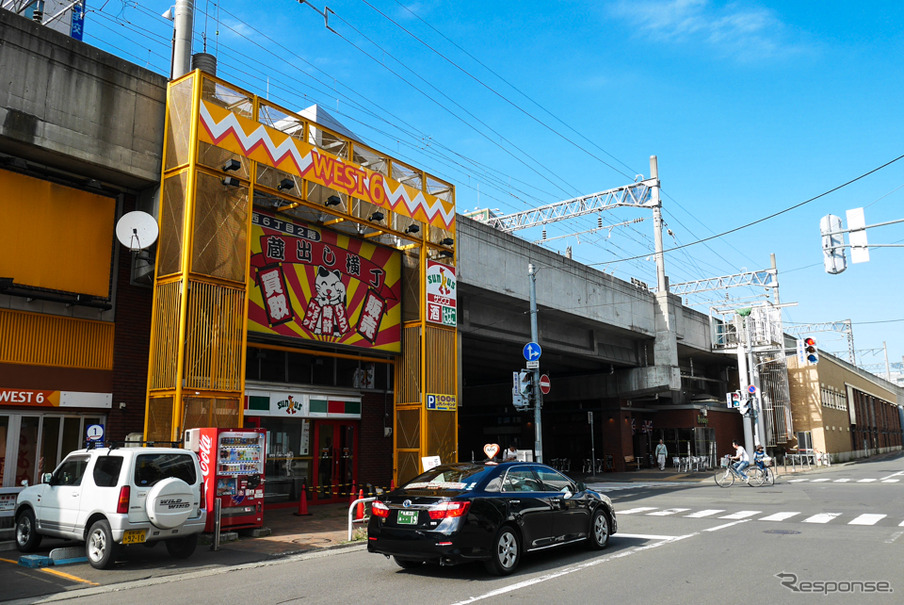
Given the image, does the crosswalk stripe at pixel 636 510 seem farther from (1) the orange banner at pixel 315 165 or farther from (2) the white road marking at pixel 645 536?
(1) the orange banner at pixel 315 165

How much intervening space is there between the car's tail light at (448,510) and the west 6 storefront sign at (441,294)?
12143 millimetres

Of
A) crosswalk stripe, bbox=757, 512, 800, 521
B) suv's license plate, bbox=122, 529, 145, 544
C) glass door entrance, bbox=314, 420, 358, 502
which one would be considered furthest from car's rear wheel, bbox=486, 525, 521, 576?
glass door entrance, bbox=314, 420, 358, 502

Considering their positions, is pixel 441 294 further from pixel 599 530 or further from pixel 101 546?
pixel 101 546

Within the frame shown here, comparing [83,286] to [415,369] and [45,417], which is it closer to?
[45,417]

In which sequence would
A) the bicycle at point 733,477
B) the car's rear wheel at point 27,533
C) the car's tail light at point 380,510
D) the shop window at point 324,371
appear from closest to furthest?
the car's tail light at point 380,510, the car's rear wheel at point 27,533, the shop window at point 324,371, the bicycle at point 733,477

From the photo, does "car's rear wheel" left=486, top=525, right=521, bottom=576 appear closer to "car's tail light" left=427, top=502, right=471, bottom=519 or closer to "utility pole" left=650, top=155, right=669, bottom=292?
"car's tail light" left=427, top=502, right=471, bottom=519

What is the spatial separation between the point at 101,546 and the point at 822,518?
14714 millimetres

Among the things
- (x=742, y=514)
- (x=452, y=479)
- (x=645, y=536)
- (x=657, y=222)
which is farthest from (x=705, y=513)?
(x=657, y=222)

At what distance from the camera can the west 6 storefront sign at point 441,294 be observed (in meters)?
21.3

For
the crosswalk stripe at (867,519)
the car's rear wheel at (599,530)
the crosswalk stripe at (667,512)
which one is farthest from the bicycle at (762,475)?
the car's rear wheel at (599,530)

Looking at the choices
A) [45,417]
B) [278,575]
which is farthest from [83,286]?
[278,575]

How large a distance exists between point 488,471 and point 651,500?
44.7 feet

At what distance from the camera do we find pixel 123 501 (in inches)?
407

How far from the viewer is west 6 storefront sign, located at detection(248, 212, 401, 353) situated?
1751 cm
